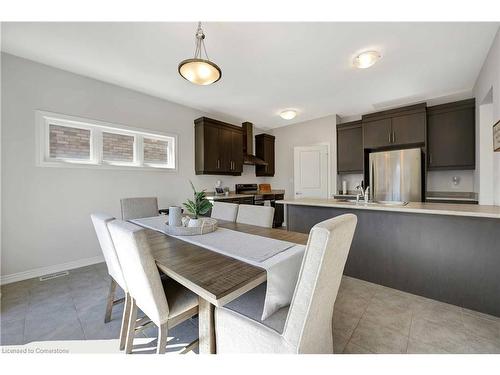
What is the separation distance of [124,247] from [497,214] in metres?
2.55

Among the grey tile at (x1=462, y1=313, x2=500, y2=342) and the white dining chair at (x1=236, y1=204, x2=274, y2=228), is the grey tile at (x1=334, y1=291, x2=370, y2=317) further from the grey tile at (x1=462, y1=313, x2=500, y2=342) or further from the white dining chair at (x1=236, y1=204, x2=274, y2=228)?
the white dining chair at (x1=236, y1=204, x2=274, y2=228)

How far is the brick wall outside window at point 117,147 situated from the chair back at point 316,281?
3.39m

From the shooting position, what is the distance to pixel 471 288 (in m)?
1.81

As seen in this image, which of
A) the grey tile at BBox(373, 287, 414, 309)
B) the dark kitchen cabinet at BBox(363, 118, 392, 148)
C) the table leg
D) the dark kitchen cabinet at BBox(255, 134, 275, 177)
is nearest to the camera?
the table leg

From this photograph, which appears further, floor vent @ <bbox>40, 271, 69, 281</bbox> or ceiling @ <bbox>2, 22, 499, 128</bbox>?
floor vent @ <bbox>40, 271, 69, 281</bbox>

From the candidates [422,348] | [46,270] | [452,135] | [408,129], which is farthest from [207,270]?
[452,135]

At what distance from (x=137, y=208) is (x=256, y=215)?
158 centimetres

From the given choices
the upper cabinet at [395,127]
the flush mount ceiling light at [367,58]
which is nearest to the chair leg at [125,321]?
the flush mount ceiling light at [367,58]

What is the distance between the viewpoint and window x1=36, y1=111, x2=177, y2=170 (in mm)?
2617

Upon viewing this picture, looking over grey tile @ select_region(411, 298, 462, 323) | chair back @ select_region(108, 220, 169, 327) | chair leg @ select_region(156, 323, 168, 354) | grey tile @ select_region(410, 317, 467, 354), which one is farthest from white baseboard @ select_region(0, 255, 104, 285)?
grey tile @ select_region(411, 298, 462, 323)

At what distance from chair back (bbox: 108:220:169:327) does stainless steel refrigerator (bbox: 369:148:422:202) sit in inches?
157

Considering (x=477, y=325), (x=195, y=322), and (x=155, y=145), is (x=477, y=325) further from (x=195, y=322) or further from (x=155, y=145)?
(x=155, y=145)

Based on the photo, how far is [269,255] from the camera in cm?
120

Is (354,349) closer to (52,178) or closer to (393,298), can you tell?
(393,298)
